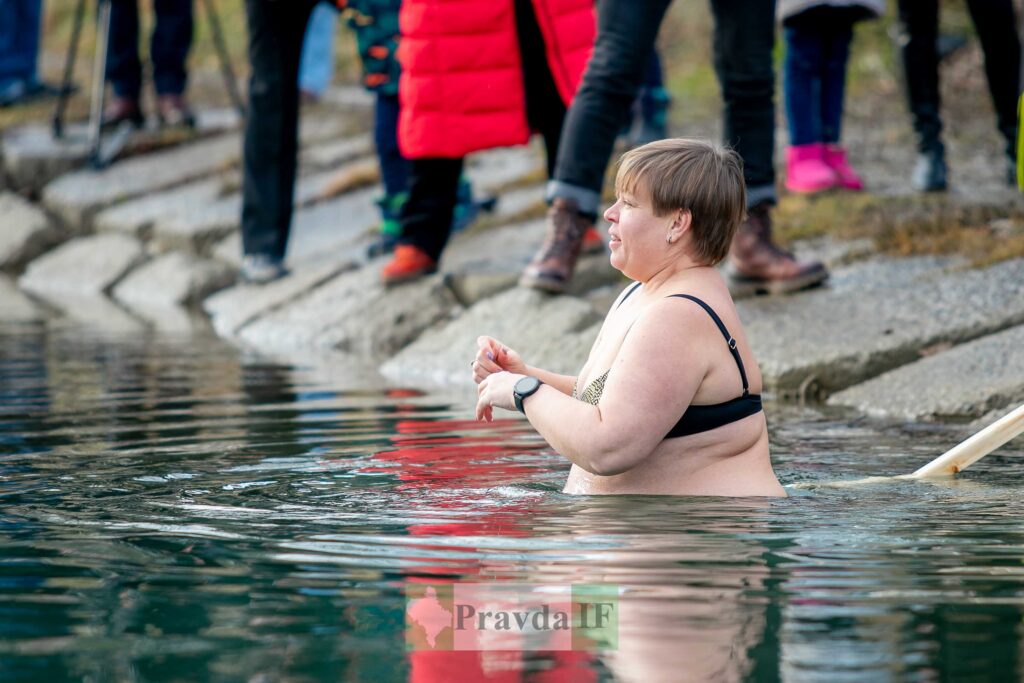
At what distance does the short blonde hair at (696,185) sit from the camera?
2998mm

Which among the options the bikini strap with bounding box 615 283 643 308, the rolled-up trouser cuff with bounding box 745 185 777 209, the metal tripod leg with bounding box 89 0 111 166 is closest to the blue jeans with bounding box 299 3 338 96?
the metal tripod leg with bounding box 89 0 111 166

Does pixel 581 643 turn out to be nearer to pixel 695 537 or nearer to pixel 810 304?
pixel 695 537

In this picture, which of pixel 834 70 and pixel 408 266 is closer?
pixel 408 266

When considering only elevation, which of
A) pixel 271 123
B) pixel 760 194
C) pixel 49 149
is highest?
pixel 49 149

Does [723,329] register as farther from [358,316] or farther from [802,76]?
[802,76]

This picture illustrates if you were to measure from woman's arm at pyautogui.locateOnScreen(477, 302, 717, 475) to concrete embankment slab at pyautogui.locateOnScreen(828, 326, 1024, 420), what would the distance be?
1518mm

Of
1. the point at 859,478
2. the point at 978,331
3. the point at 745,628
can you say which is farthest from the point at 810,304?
the point at 745,628

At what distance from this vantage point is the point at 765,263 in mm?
5332

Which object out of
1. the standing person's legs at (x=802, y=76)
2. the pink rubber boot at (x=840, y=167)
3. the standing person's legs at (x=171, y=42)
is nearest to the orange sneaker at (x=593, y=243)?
the standing person's legs at (x=802, y=76)

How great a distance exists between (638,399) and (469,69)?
3056mm

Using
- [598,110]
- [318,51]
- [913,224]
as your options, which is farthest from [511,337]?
[318,51]

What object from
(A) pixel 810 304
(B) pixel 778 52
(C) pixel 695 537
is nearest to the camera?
(C) pixel 695 537

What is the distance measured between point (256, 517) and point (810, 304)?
276cm

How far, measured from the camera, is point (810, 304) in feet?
17.1
